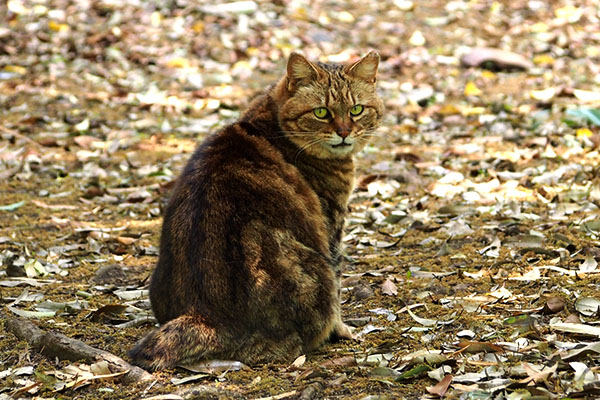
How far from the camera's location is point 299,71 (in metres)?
4.63

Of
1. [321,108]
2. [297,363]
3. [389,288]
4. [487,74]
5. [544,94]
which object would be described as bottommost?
[487,74]

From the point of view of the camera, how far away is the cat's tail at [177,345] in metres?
3.73

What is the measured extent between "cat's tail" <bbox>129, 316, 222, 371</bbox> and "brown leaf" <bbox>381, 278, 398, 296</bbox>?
1399 mm

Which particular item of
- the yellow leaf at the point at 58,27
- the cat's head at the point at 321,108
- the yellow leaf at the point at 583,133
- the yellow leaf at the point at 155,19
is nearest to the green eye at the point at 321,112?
the cat's head at the point at 321,108

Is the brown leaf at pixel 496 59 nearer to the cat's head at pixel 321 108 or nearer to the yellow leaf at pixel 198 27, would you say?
the yellow leaf at pixel 198 27

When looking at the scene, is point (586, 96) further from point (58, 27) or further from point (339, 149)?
point (58, 27)

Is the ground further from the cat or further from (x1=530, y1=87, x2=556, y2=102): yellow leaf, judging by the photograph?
the cat

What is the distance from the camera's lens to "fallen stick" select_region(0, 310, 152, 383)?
3699 mm

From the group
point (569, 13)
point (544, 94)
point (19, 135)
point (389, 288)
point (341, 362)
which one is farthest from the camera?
point (569, 13)

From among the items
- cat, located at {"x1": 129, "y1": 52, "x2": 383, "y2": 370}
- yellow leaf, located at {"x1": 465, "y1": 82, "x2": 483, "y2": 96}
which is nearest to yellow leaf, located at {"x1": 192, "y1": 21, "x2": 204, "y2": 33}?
yellow leaf, located at {"x1": 465, "y1": 82, "x2": 483, "y2": 96}

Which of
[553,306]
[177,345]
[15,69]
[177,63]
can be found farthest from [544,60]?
[177,345]

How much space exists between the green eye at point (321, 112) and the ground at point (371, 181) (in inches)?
43.6

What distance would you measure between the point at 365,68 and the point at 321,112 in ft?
1.36

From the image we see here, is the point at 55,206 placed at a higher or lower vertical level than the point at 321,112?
lower
